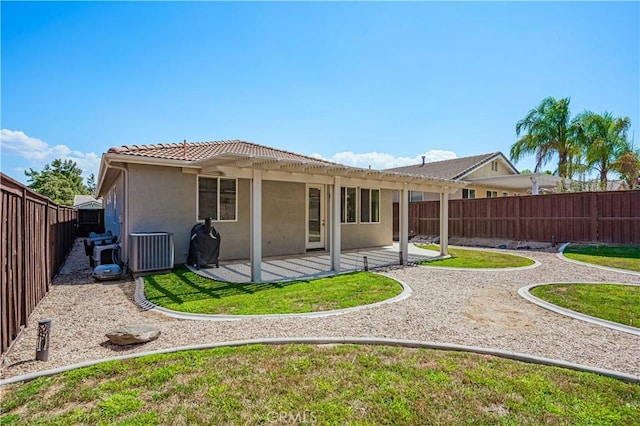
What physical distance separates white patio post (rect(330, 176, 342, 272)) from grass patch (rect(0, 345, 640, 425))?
563 centimetres

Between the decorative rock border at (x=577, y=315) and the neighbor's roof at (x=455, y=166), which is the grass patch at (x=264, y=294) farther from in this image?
the neighbor's roof at (x=455, y=166)

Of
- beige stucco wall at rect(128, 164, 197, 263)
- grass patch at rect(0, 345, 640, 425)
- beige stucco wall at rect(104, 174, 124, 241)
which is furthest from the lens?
beige stucco wall at rect(104, 174, 124, 241)

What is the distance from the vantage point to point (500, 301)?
21.1 feet

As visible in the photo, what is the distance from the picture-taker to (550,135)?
79.2ft

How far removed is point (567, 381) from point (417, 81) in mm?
11870

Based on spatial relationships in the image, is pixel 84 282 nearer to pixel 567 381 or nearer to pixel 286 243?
pixel 286 243

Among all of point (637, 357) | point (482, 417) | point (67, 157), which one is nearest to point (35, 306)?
point (482, 417)

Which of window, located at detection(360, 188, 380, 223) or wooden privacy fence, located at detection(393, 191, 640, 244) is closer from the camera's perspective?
wooden privacy fence, located at detection(393, 191, 640, 244)

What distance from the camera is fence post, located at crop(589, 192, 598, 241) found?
14344 millimetres

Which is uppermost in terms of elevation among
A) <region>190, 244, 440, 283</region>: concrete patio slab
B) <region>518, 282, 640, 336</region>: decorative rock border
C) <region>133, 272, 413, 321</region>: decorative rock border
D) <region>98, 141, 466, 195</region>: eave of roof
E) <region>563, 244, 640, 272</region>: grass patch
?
<region>98, 141, 466, 195</region>: eave of roof

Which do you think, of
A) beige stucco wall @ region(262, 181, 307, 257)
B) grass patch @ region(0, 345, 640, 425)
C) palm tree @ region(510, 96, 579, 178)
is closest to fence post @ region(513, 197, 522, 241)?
palm tree @ region(510, 96, 579, 178)

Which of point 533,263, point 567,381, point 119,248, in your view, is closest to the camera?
point 567,381

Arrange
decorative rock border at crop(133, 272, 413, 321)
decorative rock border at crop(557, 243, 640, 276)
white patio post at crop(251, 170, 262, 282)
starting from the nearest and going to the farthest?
1. decorative rock border at crop(133, 272, 413, 321)
2. white patio post at crop(251, 170, 262, 282)
3. decorative rock border at crop(557, 243, 640, 276)

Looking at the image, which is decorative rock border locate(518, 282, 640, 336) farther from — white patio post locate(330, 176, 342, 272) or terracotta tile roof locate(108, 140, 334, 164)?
terracotta tile roof locate(108, 140, 334, 164)
